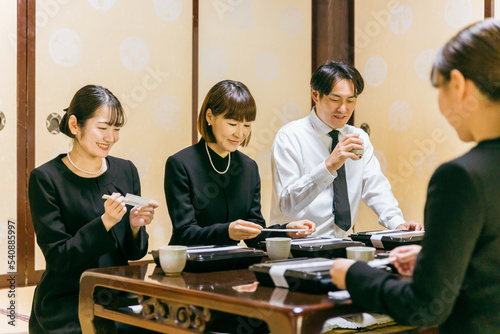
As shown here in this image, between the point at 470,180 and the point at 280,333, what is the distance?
18.4 inches

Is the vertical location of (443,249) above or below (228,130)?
below

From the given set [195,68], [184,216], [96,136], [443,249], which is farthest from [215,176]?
[195,68]

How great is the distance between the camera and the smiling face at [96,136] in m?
2.05

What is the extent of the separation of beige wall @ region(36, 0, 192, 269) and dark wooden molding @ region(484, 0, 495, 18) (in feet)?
6.56

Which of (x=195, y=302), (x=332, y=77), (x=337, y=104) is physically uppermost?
(x=332, y=77)

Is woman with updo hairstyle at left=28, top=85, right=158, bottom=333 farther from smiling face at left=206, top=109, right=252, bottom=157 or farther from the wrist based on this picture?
smiling face at left=206, top=109, right=252, bottom=157

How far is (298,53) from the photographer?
460 centimetres

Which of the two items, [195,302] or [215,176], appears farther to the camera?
[215,176]

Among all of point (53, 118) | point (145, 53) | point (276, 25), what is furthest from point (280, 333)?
point (276, 25)

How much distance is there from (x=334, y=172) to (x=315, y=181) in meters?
0.11

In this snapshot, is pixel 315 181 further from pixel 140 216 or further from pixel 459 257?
pixel 459 257

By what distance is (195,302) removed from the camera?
4.22ft

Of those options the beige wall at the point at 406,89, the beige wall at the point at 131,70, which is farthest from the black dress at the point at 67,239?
the beige wall at the point at 406,89

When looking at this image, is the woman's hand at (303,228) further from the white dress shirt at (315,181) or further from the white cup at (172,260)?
the white cup at (172,260)
